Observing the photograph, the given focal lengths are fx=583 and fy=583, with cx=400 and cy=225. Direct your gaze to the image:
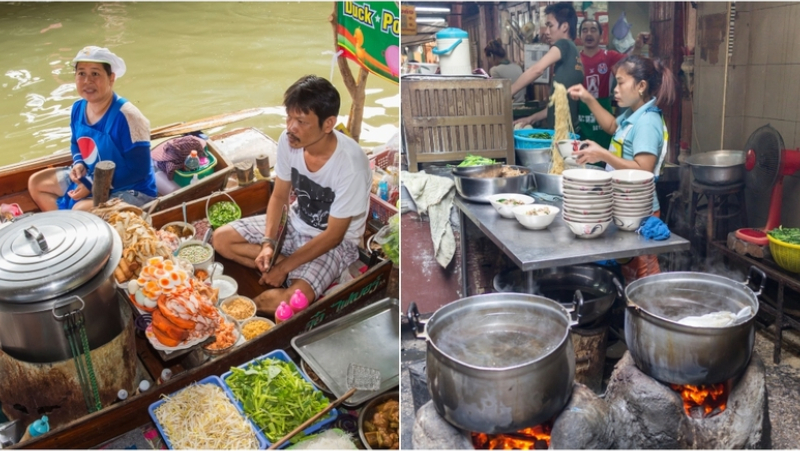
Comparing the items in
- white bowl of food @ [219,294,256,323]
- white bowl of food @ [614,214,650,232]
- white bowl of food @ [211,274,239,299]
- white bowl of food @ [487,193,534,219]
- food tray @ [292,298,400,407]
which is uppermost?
white bowl of food @ [487,193,534,219]

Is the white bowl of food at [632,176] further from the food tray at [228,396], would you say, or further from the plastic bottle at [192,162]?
the plastic bottle at [192,162]

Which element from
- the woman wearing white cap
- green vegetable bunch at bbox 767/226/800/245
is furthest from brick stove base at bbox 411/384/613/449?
the woman wearing white cap

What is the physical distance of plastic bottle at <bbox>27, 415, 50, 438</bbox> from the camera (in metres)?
2.23

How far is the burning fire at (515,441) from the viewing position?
2.11m

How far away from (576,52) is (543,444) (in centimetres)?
241

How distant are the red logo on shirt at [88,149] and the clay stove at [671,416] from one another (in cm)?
269

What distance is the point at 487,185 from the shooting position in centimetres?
306

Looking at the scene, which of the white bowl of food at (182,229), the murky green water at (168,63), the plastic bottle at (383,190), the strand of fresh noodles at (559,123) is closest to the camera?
the strand of fresh noodles at (559,123)

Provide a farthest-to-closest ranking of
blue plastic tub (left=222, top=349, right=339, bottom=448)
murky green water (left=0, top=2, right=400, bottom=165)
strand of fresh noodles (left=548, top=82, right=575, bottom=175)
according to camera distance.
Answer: murky green water (left=0, top=2, right=400, bottom=165) < strand of fresh noodles (left=548, top=82, right=575, bottom=175) < blue plastic tub (left=222, top=349, right=339, bottom=448)

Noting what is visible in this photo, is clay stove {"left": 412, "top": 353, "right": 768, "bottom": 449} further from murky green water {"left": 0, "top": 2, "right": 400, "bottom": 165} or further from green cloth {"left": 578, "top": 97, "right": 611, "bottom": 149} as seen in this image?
murky green water {"left": 0, "top": 2, "right": 400, "bottom": 165}

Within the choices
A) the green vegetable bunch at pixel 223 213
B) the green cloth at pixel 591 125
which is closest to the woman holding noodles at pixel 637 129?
the green cloth at pixel 591 125

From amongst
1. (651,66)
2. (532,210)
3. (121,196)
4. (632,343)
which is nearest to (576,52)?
(651,66)

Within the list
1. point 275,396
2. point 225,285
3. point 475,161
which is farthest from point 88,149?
point 475,161

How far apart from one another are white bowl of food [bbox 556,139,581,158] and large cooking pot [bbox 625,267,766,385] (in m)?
0.94
